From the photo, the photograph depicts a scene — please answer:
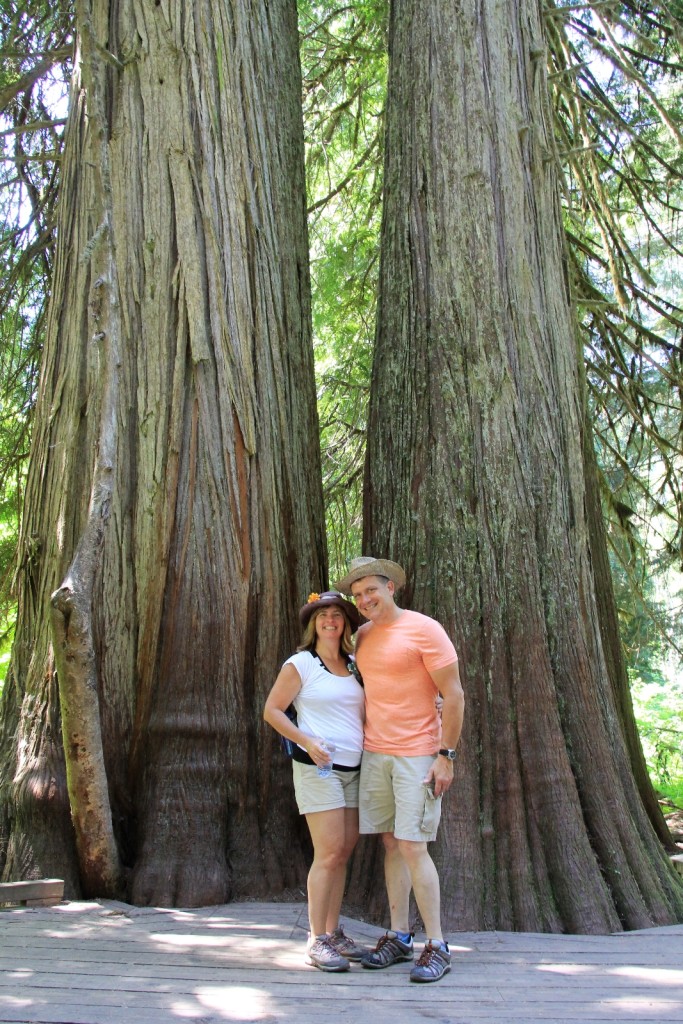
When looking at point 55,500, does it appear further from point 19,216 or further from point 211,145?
point 19,216

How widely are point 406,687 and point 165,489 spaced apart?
72.5 inches

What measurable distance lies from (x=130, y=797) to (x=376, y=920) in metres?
1.24

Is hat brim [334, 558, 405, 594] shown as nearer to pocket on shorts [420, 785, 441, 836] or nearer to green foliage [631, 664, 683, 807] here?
pocket on shorts [420, 785, 441, 836]

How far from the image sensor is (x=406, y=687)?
348 centimetres

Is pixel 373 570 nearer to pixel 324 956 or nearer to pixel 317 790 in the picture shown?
pixel 317 790

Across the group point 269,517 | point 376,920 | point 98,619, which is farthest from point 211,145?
point 376,920


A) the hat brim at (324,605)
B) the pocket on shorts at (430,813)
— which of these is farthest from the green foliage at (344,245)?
the pocket on shorts at (430,813)

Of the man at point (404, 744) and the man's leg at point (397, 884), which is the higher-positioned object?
the man at point (404, 744)

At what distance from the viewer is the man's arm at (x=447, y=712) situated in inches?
133

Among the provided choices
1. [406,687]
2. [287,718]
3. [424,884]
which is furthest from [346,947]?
[406,687]

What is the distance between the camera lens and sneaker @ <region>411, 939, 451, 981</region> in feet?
10.2

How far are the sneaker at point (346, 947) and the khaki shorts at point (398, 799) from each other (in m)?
0.37

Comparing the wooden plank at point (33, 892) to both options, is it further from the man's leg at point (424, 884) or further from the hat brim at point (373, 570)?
the hat brim at point (373, 570)

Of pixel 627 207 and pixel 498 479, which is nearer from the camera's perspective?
pixel 498 479
